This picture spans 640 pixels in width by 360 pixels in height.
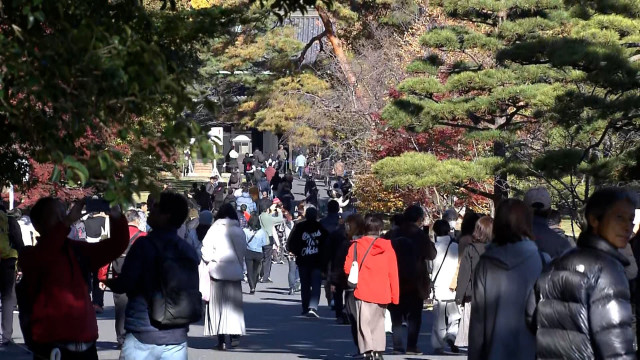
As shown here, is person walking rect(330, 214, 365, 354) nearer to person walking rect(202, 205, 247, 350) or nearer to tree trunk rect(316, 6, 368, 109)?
person walking rect(202, 205, 247, 350)

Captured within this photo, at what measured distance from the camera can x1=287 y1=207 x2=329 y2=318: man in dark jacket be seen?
18.5 m

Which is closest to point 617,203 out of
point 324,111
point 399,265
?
point 399,265

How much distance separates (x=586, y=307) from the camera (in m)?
5.33

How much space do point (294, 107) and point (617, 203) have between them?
39484 mm

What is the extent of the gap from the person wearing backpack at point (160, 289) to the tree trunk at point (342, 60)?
24.2 m

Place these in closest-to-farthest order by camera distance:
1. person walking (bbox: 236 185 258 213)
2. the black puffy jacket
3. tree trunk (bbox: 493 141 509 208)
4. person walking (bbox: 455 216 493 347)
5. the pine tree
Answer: the black puffy jacket → person walking (bbox: 455 216 493 347) → the pine tree → tree trunk (bbox: 493 141 509 208) → person walking (bbox: 236 185 258 213)

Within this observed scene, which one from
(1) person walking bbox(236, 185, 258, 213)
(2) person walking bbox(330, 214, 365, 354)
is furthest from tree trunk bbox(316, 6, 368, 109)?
(2) person walking bbox(330, 214, 365, 354)

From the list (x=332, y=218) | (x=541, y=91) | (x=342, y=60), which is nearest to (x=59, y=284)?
(x=332, y=218)

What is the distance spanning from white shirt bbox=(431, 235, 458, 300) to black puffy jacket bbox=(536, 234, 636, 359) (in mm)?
8046

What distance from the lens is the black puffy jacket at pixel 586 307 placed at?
525 cm

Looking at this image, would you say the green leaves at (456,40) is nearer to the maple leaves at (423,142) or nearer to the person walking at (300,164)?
the maple leaves at (423,142)

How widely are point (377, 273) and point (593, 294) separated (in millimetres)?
6914

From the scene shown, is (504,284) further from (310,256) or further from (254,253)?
(254,253)

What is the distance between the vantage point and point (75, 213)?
7047 mm
